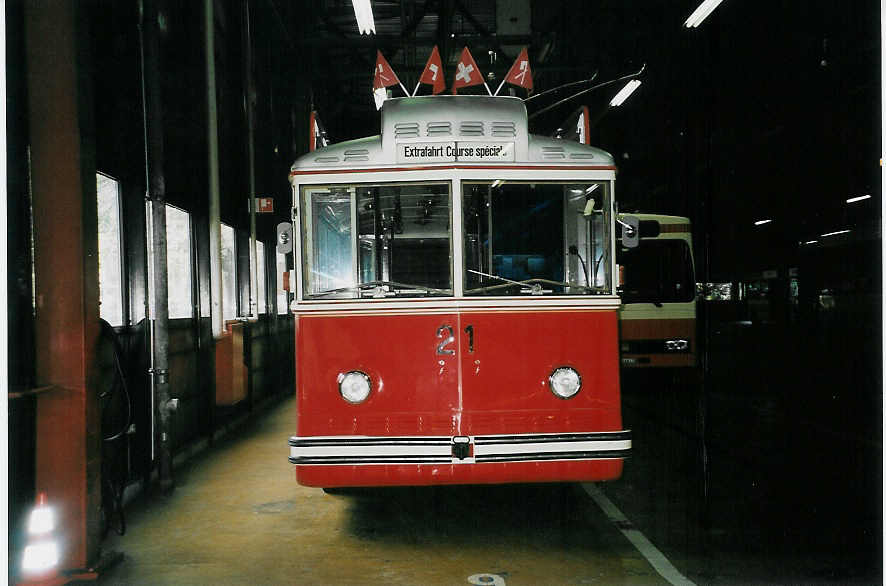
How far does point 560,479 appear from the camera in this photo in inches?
212

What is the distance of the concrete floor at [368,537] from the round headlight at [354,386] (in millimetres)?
1087

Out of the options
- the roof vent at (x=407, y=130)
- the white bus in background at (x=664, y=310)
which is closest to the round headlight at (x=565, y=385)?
the roof vent at (x=407, y=130)

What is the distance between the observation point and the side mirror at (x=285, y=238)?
5.75 m

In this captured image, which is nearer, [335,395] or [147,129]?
[335,395]

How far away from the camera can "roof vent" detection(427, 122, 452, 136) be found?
562 cm

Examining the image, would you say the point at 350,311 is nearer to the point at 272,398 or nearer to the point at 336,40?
the point at 272,398

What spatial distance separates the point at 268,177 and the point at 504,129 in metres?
8.38

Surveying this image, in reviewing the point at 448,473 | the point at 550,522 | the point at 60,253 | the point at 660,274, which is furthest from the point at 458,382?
the point at 660,274

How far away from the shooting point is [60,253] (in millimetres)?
4801

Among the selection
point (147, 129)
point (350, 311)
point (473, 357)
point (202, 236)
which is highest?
point (147, 129)

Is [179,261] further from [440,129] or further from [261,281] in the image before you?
[440,129]

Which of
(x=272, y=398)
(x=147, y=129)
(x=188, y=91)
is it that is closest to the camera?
(x=147, y=129)

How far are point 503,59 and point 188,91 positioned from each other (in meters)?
7.08

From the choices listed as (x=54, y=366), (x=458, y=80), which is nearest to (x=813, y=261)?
(x=458, y=80)
